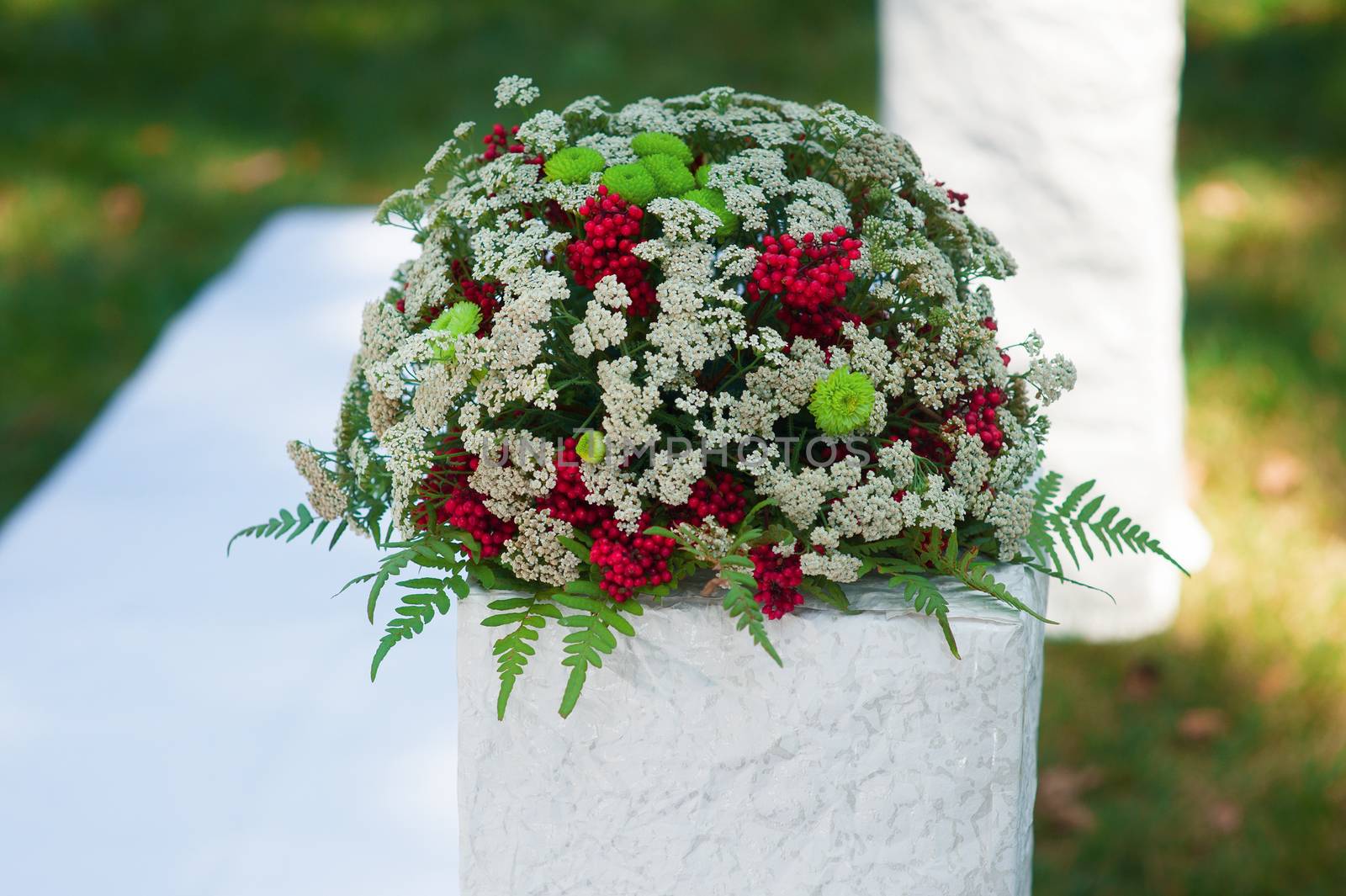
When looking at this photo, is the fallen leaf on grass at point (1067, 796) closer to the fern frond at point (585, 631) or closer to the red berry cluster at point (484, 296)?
the fern frond at point (585, 631)

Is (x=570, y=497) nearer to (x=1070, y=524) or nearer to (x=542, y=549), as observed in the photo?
(x=542, y=549)

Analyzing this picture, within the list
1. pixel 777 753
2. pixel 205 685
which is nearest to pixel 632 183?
pixel 777 753

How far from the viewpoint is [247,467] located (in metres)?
3.17

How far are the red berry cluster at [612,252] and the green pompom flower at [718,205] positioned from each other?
0.08 meters

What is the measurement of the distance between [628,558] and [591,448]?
5.2 inches

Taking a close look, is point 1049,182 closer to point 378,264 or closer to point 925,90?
point 925,90

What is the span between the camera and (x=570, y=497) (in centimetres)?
148

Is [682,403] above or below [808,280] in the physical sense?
below

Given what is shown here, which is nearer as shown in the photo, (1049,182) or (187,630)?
(187,630)

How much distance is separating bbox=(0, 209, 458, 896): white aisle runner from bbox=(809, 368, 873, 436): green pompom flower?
0.97 meters

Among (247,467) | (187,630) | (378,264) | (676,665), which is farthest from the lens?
(378,264)

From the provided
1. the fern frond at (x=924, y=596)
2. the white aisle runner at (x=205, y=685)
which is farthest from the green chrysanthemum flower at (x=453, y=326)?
the white aisle runner at (x=205, y=685)

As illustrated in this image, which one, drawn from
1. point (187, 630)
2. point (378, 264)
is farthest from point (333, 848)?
point (378, 264)

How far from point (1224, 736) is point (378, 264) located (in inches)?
104
